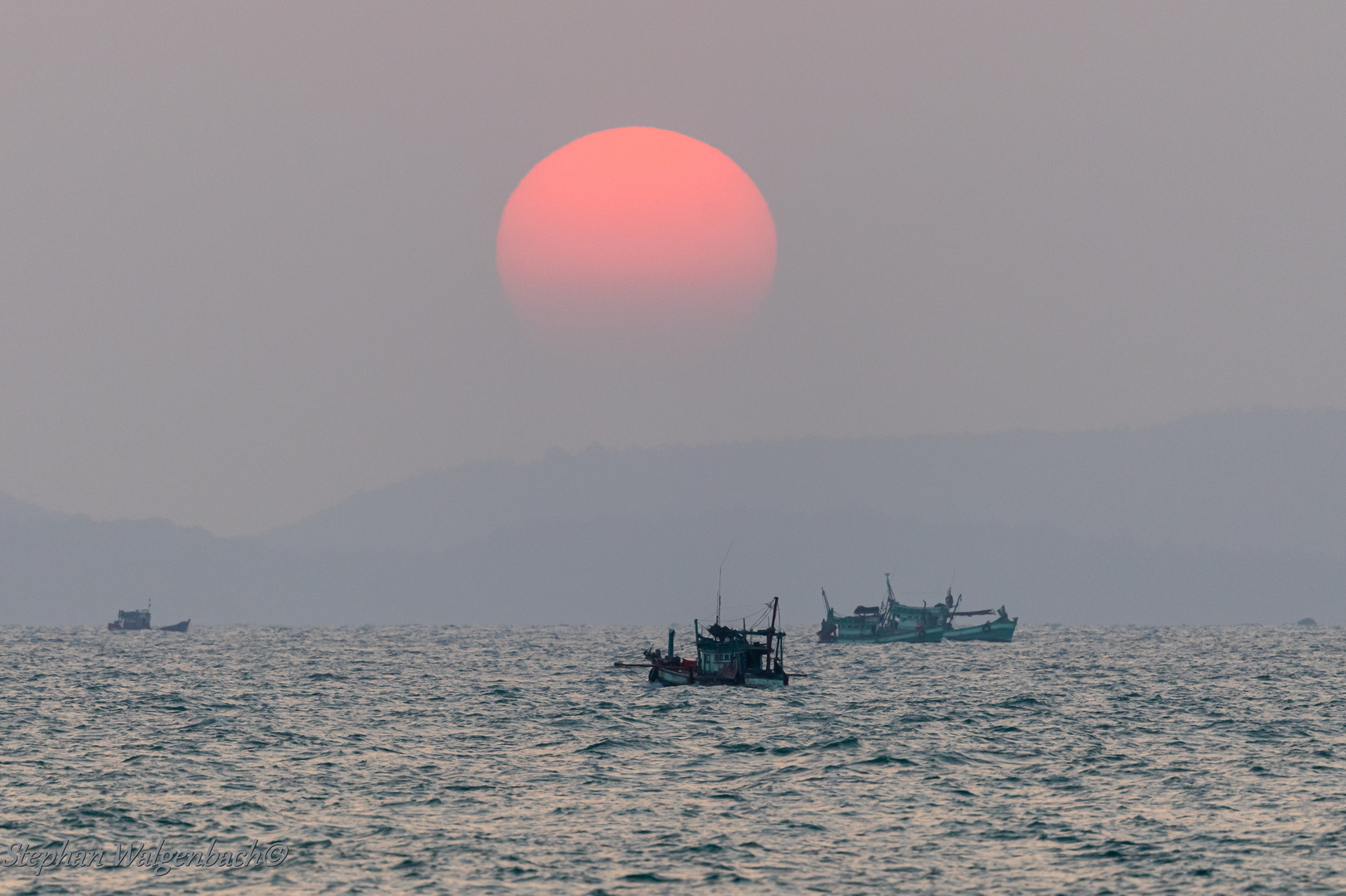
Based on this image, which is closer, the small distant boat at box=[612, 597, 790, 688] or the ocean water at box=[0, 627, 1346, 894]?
the ocean water at box=[0, 627, 1346, 894]

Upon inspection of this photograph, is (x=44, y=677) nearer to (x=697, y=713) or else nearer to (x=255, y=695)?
(x=255, y=695)

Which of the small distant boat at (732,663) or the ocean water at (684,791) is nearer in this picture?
the ocean water at (684,791)

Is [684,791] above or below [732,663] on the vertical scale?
below

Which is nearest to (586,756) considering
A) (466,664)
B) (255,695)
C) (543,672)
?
(255,695)

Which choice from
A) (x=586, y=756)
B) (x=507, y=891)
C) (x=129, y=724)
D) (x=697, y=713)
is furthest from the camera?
(x=697, y=713)

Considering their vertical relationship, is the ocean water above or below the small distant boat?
below

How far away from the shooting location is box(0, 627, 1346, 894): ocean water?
1430 inches

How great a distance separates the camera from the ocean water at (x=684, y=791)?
1430 inches

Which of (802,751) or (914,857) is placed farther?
(802,751)

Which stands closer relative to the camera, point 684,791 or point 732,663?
point 684,791

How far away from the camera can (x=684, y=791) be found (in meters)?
49.5

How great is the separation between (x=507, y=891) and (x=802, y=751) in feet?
90.9

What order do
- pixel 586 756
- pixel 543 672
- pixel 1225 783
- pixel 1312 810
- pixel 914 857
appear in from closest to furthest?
pixel 914 857, pixel 1312 810, pixel 1225 783, pixel 586 756, pixel 543 672

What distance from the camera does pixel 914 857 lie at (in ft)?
126
